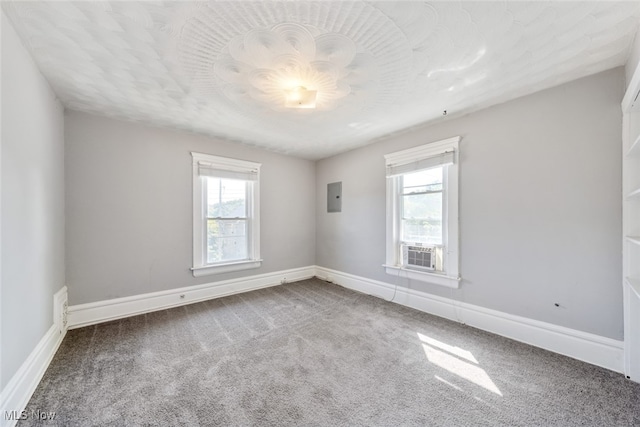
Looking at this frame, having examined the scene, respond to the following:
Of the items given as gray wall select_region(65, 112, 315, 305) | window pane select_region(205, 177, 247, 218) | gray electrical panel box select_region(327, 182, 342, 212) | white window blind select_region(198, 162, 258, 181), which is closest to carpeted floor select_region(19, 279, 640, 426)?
gray wall select_region(65, 112, 315, 305)

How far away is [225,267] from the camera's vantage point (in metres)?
3.69

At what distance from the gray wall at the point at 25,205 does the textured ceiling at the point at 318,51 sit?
0.23 metres

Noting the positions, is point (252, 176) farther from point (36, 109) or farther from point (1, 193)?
point (1, 193)

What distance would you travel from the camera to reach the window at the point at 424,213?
2.83m

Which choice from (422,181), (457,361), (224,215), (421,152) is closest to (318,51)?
(421,152)

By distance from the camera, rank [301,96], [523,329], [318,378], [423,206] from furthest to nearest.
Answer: [423,206], [523,329], [301,96], [318,378]

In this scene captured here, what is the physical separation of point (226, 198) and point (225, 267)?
3.53ft

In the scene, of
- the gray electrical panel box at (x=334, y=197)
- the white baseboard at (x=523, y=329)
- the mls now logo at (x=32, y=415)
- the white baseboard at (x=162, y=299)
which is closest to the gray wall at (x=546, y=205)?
the white baseboard at (x=523, y=329)

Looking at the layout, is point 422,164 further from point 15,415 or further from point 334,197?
point 15,415

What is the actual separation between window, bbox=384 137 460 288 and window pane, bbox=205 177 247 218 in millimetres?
2342

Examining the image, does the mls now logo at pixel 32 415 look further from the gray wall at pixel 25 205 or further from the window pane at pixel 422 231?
the window pane at pixel 422 231

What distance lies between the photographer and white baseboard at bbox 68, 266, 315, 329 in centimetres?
266

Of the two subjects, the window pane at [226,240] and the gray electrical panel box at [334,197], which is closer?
the window pane at [226,240]

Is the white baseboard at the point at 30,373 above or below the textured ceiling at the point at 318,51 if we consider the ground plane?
below
